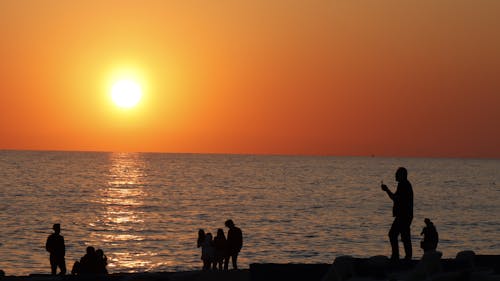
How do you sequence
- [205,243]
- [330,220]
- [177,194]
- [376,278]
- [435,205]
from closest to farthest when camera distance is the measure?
[376,278]
[205,243]
[330,220]
[435,205]
[177,194]

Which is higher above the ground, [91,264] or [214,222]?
[91,264]

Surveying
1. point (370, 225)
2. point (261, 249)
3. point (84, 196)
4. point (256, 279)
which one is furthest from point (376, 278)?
point (84, 196)

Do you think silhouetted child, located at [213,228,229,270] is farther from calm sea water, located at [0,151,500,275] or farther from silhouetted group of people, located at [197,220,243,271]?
calm sea water, located at [0,151,500,275]

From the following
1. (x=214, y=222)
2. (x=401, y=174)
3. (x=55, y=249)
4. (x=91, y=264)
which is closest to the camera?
(x=401, y=174)

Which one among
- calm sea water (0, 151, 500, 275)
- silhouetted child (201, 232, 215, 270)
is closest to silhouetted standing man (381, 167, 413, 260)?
silhouetted child (201, 232, 215, 270)

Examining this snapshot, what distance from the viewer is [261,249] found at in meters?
47.1

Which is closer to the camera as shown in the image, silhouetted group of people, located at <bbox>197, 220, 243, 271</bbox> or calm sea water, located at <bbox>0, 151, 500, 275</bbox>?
silhouetted group of people, located at <bbox>197, 220, 243, 271</bbox>

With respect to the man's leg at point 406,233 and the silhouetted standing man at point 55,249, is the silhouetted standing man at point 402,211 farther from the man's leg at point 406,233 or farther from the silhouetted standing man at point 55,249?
the silhouetted standing man at point 55,249

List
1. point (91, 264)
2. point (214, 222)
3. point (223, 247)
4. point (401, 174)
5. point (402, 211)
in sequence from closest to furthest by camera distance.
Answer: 1. point (401, 174)
2. point (402, 211)
3. point (91, 264)
4. point (223, 247)
5. point (214, 222)

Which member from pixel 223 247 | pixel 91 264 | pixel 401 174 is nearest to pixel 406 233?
pixel 401 174

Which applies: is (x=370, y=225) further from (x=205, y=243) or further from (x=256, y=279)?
(x=256, y=279)

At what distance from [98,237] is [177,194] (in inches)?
2033

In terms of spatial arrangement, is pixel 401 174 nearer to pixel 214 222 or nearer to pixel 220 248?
pixel 220 248

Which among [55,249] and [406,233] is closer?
[406,233]
